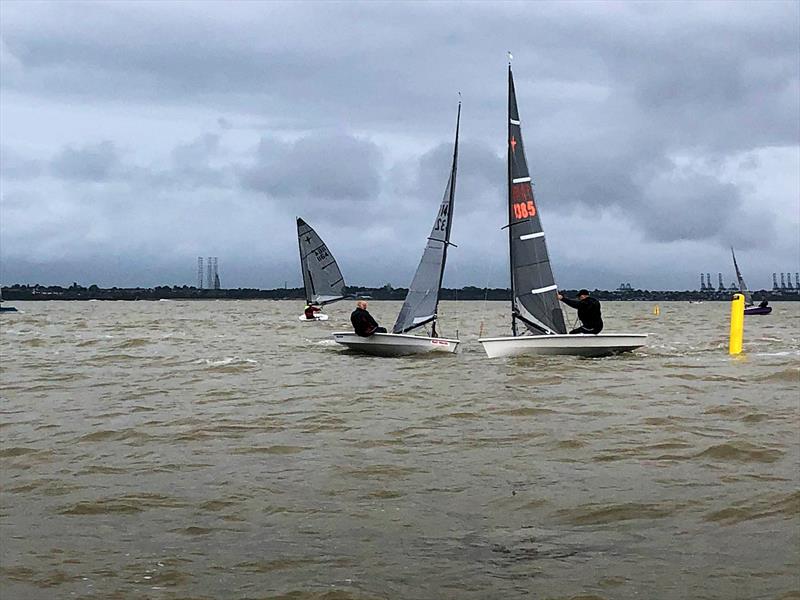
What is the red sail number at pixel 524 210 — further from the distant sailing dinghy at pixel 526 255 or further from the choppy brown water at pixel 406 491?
the choppy brown water at pixel 406 491

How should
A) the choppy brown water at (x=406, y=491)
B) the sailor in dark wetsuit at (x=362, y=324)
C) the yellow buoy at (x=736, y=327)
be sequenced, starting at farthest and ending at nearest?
the yellow buoy at (x=736, y=327) < the sailor in dark wetsuit at (x=362, y=324) < the choppy brown water at (x=406, y=491)

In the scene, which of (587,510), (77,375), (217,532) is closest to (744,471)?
(587,510)

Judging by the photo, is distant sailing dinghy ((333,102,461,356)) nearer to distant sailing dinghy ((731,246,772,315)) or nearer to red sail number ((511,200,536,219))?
red sail number ((511,200,536,219))

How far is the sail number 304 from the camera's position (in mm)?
24609

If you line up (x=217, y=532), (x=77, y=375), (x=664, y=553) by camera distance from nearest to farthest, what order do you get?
(x=664, y=553)
(x=217, y=532)
(x=77, y=375)

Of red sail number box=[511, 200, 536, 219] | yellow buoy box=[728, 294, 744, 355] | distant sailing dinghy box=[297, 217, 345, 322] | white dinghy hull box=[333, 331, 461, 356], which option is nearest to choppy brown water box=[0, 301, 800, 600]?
white dinghy hull box=[333, 331, 461, 356]

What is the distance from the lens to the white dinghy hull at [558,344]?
A: 72.0ft

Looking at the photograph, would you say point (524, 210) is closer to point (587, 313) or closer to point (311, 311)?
point (587, 313)

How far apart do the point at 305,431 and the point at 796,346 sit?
75.1 feet

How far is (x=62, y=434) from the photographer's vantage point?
1196cm

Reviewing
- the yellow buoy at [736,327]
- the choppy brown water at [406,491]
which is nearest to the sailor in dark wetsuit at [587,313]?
the yellow buoy at [736,327]

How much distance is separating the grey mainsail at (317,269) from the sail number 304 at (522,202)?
32.7 m

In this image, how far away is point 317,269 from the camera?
2264 inches

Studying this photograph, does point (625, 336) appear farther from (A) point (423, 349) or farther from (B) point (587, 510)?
(B) point (587, 510)
